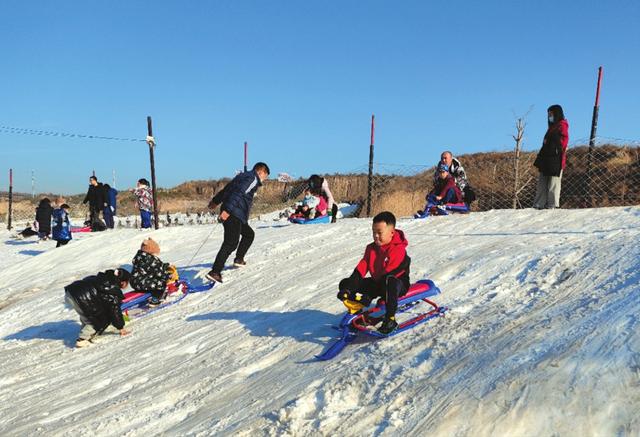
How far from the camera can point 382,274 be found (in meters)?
5.22

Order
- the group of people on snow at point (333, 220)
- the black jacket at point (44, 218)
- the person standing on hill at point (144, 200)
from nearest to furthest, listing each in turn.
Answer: the group of people on snow at point (333, 220) → the person standing on hill at point (144, 200) → the black jacket at point (44, 218)

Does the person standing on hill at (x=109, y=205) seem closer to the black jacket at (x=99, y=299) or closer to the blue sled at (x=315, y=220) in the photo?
the blue sled at (x=315, y=220)

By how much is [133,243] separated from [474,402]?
11590mm

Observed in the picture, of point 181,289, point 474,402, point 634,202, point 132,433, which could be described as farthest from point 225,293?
point 634,202

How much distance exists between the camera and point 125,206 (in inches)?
1443

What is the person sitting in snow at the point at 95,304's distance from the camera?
6.62m

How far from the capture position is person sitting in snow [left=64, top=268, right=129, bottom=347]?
6621 mm

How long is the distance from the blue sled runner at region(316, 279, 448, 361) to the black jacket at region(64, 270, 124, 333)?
3104mm

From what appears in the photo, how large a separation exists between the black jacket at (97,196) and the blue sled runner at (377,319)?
14.6 m

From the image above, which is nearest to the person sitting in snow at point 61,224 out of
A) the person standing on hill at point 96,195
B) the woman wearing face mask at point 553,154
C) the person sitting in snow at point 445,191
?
the person standing on hill at point 96,195

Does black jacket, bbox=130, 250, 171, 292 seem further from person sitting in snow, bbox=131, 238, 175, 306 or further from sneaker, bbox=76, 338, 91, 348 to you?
sneaker, bbox=76, 338, 91, 348

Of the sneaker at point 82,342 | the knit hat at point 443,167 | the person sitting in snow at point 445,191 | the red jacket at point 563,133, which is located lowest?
the sneaker at point 82,342

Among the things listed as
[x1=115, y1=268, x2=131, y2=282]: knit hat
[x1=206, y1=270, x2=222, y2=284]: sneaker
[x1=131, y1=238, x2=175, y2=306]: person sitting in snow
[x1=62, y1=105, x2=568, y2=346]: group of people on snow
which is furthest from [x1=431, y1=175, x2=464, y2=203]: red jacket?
[x1=115, y1=268, x2=131, y2=282]: knit hat

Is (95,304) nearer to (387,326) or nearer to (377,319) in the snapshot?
(377,319)
